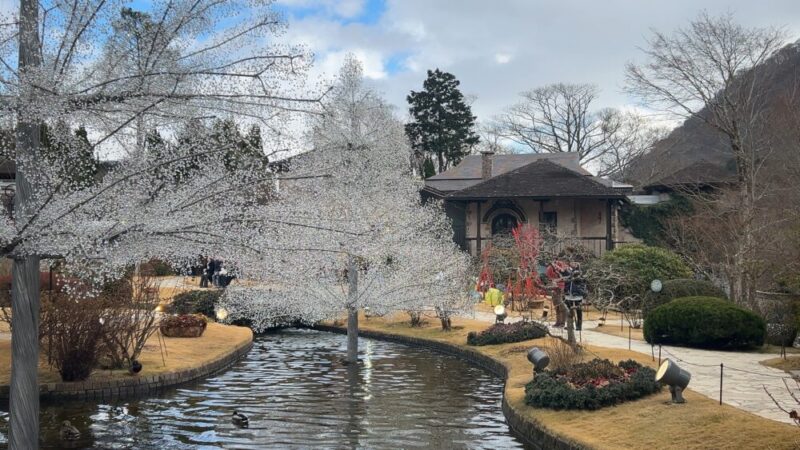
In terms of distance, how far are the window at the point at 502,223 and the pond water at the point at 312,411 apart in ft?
67.0

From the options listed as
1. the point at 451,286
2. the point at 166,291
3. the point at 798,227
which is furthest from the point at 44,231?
the point at 166,291

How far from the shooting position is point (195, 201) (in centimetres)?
645

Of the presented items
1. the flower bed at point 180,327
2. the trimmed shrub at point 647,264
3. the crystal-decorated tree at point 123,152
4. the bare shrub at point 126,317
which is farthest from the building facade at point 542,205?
the crystal-decorated tree at point 123,152

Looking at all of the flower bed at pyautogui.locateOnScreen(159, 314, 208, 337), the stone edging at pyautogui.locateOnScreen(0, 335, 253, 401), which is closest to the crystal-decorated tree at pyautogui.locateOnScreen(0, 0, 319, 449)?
the stone edging at pyautogui.locateOnScreen(0, 335, 253, 401)

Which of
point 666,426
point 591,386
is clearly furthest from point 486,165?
point 666,426

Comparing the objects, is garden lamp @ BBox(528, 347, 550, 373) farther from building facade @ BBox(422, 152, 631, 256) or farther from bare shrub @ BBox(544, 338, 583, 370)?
building facade @ BBox(422, 152, 631, 256)

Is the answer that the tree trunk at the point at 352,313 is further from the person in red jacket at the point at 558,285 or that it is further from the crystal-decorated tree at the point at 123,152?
the crystal-decorated tree at the point at 123,152

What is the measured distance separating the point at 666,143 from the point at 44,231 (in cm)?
5435

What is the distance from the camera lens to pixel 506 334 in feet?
62.2

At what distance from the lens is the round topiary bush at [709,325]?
1600 centimetres

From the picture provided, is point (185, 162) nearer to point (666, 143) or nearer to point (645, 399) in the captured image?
point (645, 399)

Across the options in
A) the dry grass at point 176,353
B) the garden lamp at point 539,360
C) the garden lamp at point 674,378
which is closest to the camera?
the garden lamp at point 674,378

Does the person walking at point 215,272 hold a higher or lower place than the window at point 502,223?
lower

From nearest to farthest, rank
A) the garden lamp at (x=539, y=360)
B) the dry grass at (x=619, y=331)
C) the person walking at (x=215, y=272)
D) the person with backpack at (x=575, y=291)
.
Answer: the garden lamp at (x=539, y=360), the person with backpack at (x=575, y=291), the dry grass at (x=619, y=331), the person walking at (x=215, y=272)
